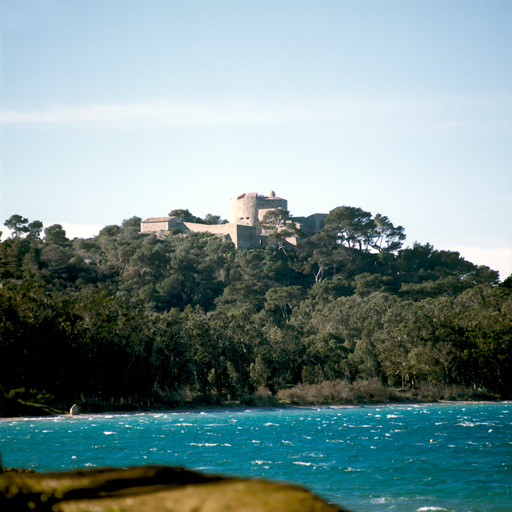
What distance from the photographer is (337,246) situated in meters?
80.3

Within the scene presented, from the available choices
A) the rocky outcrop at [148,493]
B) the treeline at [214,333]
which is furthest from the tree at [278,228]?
the rocky outcrop at [148,493]

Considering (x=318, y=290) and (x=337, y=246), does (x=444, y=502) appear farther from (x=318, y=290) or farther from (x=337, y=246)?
(x=337, y=246)

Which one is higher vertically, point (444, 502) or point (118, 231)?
point (118, 231)

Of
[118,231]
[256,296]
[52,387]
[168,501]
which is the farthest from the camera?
[118,231]

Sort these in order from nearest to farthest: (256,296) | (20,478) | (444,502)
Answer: (20,478) → (444,502) → (256,296)

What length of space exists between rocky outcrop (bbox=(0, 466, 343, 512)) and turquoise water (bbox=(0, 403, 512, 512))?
12.5 metres

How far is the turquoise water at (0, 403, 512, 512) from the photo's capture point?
15.1m

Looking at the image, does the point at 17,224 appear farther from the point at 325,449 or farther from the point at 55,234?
the point at 325,449

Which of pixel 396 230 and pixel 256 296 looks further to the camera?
pixel 396 230

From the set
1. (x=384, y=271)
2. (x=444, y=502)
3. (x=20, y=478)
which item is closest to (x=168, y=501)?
(x=20, y=478)

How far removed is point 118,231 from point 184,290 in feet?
107

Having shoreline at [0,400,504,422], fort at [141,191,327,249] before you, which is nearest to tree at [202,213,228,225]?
fort at [141,191,327,249]

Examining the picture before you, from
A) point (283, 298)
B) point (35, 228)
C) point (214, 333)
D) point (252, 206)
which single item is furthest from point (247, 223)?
point (214, 333)

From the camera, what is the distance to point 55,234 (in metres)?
83.1
